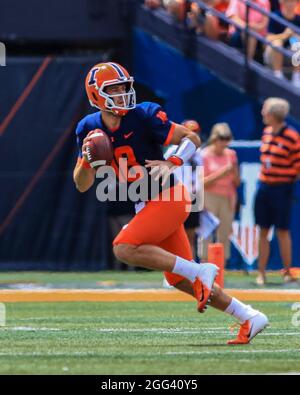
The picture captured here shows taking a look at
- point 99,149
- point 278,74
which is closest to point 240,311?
point 99,149

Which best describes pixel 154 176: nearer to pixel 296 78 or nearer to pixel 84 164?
pixel 84 164

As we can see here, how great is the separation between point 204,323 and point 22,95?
6.73m

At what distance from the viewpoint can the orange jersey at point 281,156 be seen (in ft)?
43.3

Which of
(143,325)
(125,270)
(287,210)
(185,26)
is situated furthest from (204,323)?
(185,26)

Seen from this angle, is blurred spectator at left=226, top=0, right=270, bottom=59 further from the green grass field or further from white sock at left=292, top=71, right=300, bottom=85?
the green grass field

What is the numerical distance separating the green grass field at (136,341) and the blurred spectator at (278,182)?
235 cm

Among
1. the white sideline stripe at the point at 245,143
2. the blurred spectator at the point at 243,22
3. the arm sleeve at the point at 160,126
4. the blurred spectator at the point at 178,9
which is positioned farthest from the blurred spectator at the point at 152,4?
the arm sleeve at the point at 160,126

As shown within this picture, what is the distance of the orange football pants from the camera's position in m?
7.80

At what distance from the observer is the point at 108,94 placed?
7980 mm

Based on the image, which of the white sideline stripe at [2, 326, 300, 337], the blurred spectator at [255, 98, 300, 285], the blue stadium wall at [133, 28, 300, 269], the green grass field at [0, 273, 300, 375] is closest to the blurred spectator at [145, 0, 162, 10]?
the blue stadium wall at [133, 28, 300, 269]

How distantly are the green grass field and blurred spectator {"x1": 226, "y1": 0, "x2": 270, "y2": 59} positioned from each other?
5265mm

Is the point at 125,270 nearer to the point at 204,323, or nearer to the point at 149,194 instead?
the point at 204,323

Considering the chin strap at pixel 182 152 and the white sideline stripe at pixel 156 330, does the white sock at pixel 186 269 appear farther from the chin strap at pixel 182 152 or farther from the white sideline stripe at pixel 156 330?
the white sideline stripe at pixel 156 330

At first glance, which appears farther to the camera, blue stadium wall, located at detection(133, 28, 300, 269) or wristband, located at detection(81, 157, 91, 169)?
blue stadium wall, located at detection(133, 28, 300, 269)
